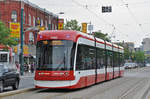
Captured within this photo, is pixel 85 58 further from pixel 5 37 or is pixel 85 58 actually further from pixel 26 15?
pixel 26 15

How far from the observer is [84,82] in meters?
19.9

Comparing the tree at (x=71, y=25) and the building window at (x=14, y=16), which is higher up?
the building window at (x=14, y=16)

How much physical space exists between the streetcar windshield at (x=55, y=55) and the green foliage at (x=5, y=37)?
24.5m

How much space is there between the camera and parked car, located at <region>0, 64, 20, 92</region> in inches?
727

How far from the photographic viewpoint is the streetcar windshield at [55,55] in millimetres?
17938

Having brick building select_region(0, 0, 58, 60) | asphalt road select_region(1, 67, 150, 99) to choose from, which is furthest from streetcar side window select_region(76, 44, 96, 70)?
brick building select_region(0, 0, 58, 60)

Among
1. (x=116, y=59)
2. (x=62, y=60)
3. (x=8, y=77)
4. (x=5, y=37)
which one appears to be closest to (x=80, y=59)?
(x=62, y=60)

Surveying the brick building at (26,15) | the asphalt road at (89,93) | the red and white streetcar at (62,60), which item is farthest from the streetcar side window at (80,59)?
the brick building at (26,15)

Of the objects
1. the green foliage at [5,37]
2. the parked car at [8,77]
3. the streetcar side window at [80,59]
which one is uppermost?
the green foliage at [5,37]

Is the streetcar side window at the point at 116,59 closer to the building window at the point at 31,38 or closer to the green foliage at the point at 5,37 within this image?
the green foliage at the point at 5,37

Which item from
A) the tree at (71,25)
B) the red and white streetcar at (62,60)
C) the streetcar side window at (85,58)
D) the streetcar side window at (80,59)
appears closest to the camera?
the red and white streetcar at (62,60)

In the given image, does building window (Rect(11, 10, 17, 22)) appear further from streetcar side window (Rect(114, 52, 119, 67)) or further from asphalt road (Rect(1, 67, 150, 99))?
asphalt road (Rect(1, 67, 150, 99))

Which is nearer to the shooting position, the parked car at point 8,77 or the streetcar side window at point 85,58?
the parked car at point 8,77

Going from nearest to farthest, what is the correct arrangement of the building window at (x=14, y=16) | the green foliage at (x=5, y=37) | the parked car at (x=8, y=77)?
the parked car at (x=8, y=77), the green foliage at (x=5, y=37), the building window at (x=14, y=16)
